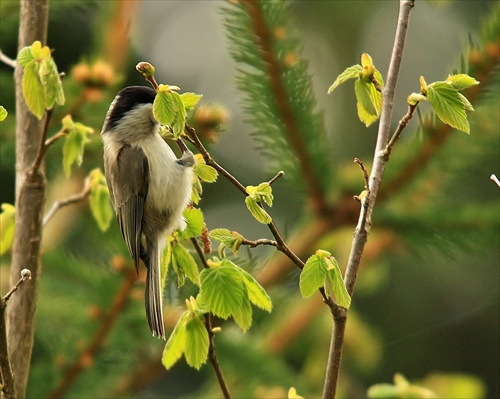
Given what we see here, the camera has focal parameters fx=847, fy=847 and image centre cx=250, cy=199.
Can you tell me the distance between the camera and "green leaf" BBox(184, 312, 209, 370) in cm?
124

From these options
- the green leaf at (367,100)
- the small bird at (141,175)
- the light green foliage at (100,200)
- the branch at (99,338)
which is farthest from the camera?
the small bird at (141,175)

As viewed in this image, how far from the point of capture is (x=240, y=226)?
496cm

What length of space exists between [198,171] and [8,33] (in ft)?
3.88

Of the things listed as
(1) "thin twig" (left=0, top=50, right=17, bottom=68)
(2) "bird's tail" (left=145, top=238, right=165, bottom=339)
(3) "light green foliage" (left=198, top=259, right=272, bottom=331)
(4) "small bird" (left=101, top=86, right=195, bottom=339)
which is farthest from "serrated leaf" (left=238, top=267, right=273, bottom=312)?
(1) "thin twig" (left=0, top=50, right=17, bottom=68)

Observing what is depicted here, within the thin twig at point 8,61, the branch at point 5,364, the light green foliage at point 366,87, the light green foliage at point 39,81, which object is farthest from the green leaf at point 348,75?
the thin twig at point 8,61

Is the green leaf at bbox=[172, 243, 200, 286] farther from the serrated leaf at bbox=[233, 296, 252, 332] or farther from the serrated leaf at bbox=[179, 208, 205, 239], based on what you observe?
the serrated leaf at bbox=[233, 296, 252, 332]

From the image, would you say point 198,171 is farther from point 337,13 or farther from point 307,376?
point 337,13

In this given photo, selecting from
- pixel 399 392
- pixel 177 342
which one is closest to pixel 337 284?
pixel 177 342

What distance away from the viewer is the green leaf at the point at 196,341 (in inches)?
48.9

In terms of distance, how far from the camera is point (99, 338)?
1.81m

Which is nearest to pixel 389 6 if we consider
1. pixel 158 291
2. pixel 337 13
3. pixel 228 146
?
pixel 337 13

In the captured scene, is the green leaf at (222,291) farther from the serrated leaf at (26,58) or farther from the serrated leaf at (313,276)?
the serrated leaf at (26,58)

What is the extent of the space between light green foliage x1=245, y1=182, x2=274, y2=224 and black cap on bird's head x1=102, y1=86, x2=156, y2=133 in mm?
780

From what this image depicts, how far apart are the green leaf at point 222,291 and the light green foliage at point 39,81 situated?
1.27 ft
